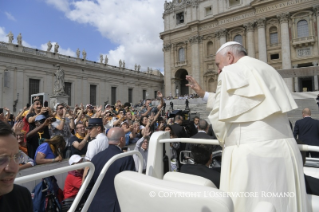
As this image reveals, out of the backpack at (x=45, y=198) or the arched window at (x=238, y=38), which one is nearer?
the backpack at (x=45, y=198)

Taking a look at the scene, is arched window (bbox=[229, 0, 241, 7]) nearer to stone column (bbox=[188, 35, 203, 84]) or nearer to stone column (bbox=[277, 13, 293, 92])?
stone column (bbox=[188, 35, 203, 84])

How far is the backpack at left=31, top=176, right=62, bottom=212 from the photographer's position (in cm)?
306

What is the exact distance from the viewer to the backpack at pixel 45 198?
3.06 metres

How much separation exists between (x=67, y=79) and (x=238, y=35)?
2645 cm

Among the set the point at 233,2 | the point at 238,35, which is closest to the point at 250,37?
the point at 238,35

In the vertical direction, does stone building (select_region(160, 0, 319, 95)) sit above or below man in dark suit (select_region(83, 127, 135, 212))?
above

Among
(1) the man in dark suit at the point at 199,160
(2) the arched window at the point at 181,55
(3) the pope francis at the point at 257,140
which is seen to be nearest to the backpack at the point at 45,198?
(1) the man in dark suit at the point at 199,160

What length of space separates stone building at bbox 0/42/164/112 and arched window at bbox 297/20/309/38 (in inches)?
1016

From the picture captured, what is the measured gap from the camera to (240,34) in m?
31.3

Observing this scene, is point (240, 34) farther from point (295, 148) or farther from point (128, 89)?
point (295, 148)

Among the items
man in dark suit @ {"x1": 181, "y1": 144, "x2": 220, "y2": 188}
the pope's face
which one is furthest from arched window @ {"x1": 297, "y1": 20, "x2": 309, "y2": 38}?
the pope's face

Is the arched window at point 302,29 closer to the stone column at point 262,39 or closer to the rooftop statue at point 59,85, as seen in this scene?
the stone column at point 262,39

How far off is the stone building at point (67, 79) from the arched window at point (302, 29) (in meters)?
25.8

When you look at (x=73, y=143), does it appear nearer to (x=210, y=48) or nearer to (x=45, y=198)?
(x=45, y=198)
